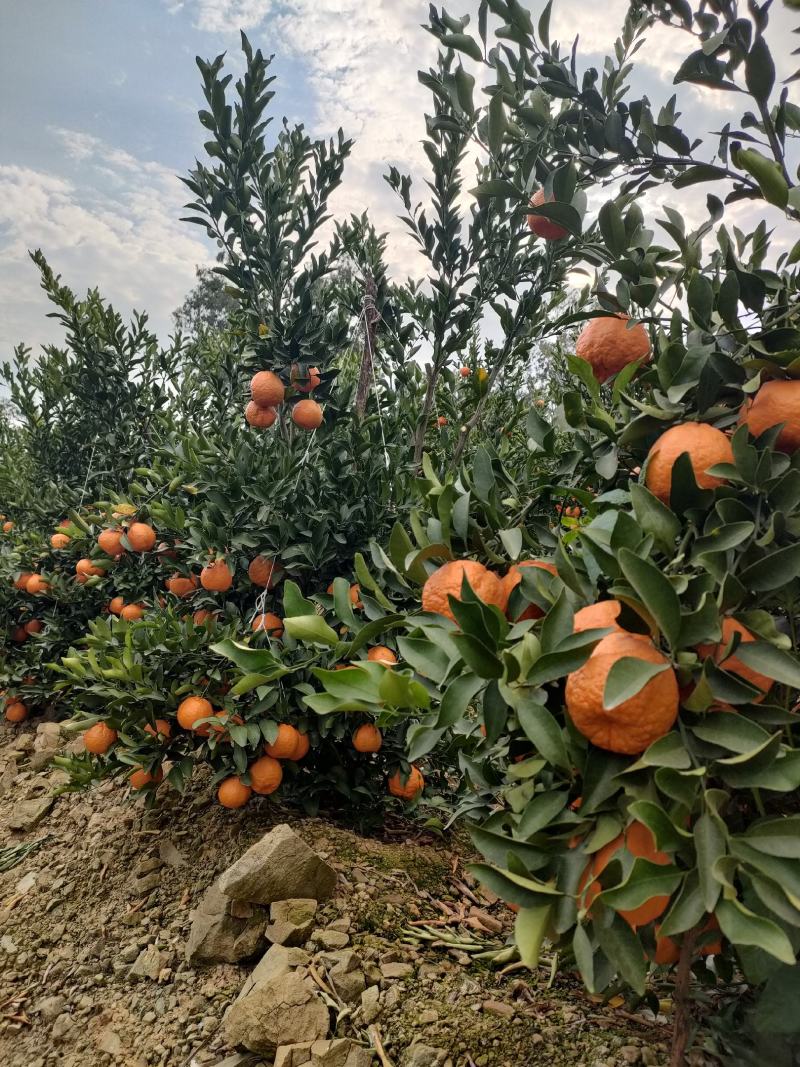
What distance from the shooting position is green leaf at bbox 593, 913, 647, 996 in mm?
764

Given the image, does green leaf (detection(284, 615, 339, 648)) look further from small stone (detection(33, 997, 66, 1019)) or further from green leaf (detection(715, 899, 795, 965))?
small stone (detection(33, 997, 66, 1019))

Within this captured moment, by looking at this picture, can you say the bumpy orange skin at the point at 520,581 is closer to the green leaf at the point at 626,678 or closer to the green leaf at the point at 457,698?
the green leaf at the point at 457,698

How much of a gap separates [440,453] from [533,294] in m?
0.72

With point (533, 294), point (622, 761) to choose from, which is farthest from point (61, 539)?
point (622, 761)

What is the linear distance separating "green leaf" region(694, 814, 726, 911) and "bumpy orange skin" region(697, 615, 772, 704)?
158 mm

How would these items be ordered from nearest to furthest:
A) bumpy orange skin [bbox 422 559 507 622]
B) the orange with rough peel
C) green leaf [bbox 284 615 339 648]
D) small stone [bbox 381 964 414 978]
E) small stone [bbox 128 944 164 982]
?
bumpy orange skin [bbox 422 559 507 622]
green leaf [bbox 284 615 339 648]
small stone [bbox 381 964 414 978]
small stone [bbox 128 944 164 982]
the orange with rough peel

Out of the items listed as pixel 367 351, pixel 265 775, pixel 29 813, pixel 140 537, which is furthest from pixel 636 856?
pixel 29 813

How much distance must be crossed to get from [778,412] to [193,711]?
186cm

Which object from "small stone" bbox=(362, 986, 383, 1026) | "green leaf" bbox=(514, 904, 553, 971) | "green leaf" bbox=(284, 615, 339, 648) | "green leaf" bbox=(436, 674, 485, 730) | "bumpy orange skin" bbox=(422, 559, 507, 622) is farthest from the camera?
"small stone" bbox=(362, 986, 383, 1026)

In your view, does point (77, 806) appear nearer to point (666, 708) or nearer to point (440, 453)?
point (440, 453)

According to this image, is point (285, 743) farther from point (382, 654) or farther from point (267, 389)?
point (267, 389)

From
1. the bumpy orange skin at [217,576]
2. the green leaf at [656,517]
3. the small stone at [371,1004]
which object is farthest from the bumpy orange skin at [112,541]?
the green leaf at [656,517]

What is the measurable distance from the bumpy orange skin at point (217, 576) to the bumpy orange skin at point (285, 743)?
61cm

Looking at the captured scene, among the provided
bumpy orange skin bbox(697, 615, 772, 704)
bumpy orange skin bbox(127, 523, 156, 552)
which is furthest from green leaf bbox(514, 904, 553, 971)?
bumpy orange skin bbox(127, 523, 156, 552)
